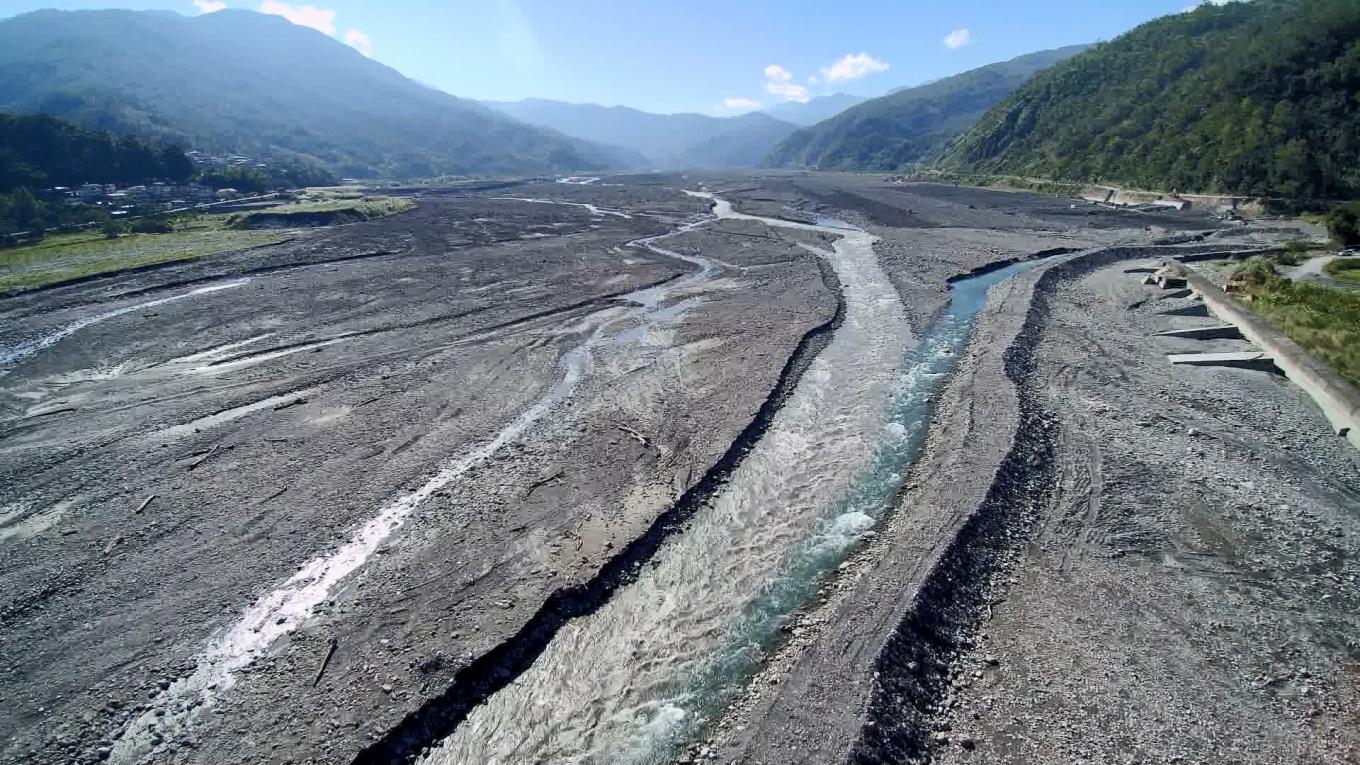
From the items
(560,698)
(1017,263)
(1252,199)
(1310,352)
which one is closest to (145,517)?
(560,698)

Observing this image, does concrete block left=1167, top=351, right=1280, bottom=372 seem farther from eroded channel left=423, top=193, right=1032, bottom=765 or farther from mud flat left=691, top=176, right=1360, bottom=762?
eroded channel left=423, top=193, right=1032, bottom=765

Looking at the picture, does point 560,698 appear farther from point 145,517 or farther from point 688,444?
point 145,517

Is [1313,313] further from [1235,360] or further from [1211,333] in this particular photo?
[1235,360]

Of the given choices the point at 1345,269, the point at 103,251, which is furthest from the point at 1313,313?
the point at 103,251

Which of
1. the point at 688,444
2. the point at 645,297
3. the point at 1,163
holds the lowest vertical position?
the point at 688,444

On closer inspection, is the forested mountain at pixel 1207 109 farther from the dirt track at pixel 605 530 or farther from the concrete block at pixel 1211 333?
the dirt track at pixel 605 530
